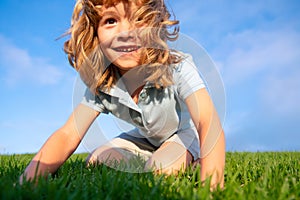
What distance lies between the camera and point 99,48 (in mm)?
2359

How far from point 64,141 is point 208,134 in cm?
92

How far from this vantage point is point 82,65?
95.7 inches

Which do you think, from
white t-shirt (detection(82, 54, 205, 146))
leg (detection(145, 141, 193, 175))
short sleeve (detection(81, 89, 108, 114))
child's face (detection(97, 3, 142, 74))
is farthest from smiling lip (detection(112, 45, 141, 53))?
leg (detection(145, 141, 193, 175))

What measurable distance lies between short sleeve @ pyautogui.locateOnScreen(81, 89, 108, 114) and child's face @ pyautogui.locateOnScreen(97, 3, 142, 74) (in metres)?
0.33

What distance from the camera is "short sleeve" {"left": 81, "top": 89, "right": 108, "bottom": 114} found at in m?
2.41

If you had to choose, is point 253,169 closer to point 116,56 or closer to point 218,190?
point 218,190

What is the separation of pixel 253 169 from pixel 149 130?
770 mm

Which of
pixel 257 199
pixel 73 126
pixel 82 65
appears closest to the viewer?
pixel 257 199

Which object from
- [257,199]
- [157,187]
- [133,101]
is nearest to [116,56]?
[133,101]

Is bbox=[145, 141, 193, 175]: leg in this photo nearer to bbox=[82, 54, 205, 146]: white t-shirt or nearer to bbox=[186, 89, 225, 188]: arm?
bbox=[82, 54, 205, 146]: white t-shirt

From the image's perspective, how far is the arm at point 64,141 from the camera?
206 centimetres

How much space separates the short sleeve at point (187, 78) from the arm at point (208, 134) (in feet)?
0.15

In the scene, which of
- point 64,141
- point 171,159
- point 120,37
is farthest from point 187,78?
point 64,141

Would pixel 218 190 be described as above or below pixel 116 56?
below
